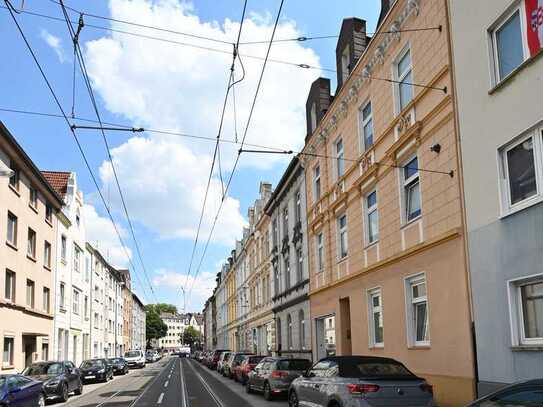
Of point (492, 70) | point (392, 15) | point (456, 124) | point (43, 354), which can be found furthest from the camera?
point (43, 354)

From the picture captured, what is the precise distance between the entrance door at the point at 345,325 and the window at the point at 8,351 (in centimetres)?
1420

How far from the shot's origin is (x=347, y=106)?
2112cm

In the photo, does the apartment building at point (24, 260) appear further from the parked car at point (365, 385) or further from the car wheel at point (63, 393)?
the parked car at point (365, 385)

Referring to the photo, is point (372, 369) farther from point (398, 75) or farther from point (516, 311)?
point (398, 75)

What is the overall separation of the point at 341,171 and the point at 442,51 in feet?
29.7

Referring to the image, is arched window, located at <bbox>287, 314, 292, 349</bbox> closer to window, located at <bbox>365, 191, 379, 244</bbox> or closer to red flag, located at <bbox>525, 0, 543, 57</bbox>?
window, located at <bbox>365, 191, 379, 244</bbox>

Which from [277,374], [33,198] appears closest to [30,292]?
[33,198]

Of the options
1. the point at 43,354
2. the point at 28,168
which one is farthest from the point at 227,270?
the point at 28,168

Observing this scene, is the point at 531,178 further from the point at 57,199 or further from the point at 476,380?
the point at 57,199

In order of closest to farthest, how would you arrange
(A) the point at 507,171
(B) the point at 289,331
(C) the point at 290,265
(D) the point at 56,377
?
(A) the point at 507,171 < (D) the point at 56,377 < (C) the point at 290,265 < (B) the point at 289,331

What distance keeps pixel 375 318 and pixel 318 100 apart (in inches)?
446

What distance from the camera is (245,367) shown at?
27609 millimetres

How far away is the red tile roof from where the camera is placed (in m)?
39.0

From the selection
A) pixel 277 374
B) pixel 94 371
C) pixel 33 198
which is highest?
pixel 33 198
